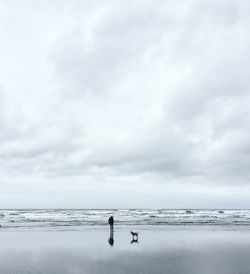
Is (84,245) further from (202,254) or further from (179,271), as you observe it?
(179,271)

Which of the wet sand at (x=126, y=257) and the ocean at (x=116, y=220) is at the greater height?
the ocean at (x=116, y=220)

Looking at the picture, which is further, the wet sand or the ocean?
the ocean

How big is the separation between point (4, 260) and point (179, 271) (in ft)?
36.9

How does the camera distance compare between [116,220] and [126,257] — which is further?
[116,220]

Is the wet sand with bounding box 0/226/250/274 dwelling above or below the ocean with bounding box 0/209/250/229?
below

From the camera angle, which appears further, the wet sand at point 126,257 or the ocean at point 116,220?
the ocean at point 116,220

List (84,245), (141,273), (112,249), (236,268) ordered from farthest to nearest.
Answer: (84,245) < (112,249) < (236,268) < (141,273)

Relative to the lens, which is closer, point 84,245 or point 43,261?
point 43,261

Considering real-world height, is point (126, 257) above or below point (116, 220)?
below

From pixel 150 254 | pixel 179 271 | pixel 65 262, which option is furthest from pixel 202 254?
pixel 65 262

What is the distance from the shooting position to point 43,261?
2267 cm

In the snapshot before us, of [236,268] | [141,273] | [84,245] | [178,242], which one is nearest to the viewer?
[141,273]

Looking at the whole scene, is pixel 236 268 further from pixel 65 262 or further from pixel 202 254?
pixel 65 262

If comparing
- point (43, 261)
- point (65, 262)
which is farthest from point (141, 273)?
point (43, 261)
